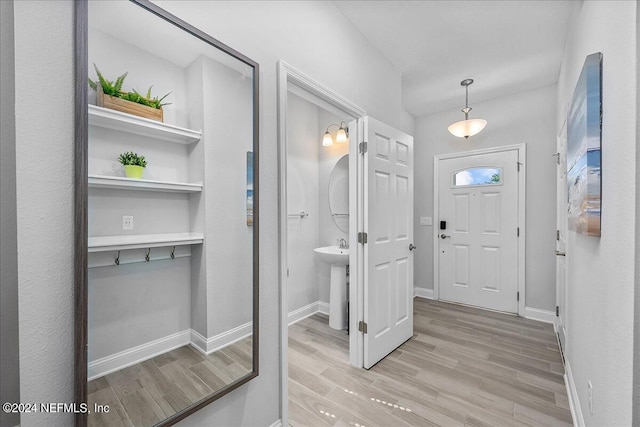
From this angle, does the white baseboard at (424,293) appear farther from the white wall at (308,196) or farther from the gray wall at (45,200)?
the gray wall at (45,200)

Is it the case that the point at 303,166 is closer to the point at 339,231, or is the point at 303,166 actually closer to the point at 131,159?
the point at 339,231

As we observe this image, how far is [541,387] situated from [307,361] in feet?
5.82

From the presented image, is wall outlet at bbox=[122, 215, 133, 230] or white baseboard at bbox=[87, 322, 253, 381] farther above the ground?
wall outlet at bbox=[122, 215, 133, 230]

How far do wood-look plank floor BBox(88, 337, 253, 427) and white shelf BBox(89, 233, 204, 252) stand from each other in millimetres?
457

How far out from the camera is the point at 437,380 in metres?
2.09

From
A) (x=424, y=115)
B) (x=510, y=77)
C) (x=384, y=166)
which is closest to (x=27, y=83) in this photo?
(x=384, y=166)

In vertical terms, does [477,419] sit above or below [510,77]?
below

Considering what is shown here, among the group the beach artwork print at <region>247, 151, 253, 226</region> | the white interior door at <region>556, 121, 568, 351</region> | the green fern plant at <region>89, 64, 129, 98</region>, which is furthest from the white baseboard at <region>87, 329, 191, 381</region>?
the white interior door at <region>556, 121, 568, 351</region>

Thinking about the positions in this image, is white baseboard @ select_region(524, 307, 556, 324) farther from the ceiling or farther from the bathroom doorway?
the ceiling

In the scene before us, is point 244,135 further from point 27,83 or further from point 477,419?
point 477,419

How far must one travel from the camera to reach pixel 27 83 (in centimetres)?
81

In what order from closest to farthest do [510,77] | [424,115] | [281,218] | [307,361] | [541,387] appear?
[281,218] < [541,387] < [307,361] < [510,77] < [424,115]

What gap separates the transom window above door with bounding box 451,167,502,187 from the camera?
11.8 ft

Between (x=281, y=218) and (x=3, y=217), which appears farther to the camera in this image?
(x=281, y=218)
